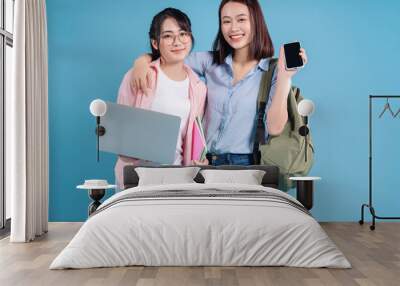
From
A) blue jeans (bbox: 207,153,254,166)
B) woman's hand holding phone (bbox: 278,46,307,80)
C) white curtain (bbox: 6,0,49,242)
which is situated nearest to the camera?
white curtain (bbox: 6,0,49,242)

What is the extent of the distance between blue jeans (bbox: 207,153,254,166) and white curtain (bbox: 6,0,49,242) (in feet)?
6.49

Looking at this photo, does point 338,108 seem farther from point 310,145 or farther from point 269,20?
point 269,20


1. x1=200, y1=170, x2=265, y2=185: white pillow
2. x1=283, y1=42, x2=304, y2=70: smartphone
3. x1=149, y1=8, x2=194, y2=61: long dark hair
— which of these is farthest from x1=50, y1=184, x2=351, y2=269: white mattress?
x1=149, y1=8, x2=194, y2=61: long dark hair

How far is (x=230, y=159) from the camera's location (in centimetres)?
712

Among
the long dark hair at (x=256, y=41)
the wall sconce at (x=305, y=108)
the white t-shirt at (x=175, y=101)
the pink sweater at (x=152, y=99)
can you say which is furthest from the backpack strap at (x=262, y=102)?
the white t-shirt at (x=175, y=101)

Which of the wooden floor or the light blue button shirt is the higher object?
the light blue button shirt

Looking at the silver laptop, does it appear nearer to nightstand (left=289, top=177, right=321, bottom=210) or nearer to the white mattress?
nightstand (left=289, top=177, right=321, bottom=210)

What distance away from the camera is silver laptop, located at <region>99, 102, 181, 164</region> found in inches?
283

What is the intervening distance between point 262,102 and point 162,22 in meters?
1.61

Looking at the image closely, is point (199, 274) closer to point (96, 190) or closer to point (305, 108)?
point (96, 190)

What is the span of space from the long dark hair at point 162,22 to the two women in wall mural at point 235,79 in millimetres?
136

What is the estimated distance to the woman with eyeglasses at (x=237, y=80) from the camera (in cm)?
714

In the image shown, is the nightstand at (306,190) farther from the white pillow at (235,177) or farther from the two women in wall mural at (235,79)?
the two women in wall mural at (235,79)

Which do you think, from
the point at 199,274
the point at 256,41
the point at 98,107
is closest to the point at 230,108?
the point at 256,41
